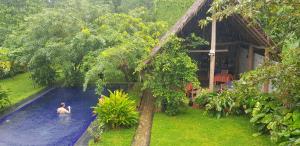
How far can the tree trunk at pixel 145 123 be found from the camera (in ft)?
33.8

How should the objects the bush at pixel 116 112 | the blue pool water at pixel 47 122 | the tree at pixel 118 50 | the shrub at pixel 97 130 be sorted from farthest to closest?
the tree at pixel 118 50
the blue pool water at pixel 47 122
the bush at pixel 116 112
the shrub at pixel 97 130

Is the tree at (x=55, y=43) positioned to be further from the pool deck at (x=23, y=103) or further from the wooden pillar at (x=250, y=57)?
the wooden pillar at (x=250, y=57)

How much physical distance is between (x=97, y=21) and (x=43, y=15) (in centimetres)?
294

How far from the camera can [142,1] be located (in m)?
26.1

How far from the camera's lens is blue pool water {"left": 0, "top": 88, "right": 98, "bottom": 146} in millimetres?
11789

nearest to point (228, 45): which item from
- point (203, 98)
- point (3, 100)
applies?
point (203, 98)

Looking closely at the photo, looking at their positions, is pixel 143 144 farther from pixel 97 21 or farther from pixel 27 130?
pixel 97 21

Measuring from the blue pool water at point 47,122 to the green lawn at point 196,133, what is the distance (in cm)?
218

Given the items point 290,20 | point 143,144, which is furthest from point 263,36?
point 290,20

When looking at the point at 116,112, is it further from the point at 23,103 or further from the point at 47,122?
the point at 23,103

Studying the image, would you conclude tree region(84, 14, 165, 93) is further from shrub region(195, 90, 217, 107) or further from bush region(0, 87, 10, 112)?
bush region(0, 87, 10, 112)

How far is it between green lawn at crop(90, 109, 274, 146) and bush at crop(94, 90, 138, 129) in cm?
33

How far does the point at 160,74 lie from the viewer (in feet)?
40.1

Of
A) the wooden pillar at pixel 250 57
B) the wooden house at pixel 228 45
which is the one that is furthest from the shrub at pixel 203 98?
the wooden pillar at pixel 250 57
